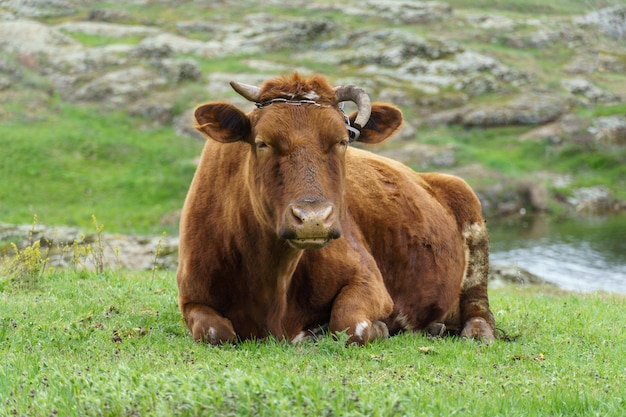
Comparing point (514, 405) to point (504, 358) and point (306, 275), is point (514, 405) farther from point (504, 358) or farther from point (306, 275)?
point (306, 275)

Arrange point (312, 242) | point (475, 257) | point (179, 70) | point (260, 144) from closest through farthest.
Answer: point (312, 242) < point (260, 144) < point (475, 257) < point (179, 70)

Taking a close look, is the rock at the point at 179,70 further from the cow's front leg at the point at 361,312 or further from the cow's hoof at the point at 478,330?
the cow's front leg at the point at 361,312

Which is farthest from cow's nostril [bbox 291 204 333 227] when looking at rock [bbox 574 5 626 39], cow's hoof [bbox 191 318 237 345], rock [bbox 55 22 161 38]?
rock [bbox 55 22 161 38]

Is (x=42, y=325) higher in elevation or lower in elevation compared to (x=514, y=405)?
lower

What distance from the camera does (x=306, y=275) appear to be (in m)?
9.23

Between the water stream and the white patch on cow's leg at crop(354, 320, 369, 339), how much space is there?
1597cm

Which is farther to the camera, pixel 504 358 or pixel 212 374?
pixel 504 358

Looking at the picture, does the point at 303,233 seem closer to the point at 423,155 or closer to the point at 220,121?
the point at 220,121

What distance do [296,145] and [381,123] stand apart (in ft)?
5.25

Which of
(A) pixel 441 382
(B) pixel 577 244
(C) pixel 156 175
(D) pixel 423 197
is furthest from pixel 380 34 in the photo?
(A) pixel 441 382

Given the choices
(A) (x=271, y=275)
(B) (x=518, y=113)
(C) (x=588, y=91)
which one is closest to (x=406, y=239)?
(A) (x=271, y=275)

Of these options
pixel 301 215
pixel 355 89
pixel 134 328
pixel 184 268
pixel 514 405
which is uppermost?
pixel 355 89

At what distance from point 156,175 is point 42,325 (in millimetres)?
39490

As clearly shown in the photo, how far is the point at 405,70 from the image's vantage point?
69.1 meters
